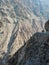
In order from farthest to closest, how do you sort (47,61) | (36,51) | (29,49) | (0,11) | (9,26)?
(0,11), (9,26), (29,49), (36,51), (47,61)

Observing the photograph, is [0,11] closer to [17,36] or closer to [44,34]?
[17,36]

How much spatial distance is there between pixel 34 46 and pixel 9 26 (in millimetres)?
100629

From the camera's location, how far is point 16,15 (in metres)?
152

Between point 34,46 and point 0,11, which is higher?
point 0,11

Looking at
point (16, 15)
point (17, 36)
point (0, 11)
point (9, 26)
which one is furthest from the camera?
point (16, 15)

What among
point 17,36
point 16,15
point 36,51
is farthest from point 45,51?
point 16,15

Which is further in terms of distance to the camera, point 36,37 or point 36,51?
point 36,37

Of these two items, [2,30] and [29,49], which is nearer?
[29,49]

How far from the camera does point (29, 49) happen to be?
22.5 meters

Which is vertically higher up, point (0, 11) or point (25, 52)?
point (0, 11)

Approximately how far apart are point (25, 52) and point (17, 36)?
296 ft

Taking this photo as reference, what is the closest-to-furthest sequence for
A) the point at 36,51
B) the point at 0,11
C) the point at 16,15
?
1. the point at 36,51
2. the point at 0,11
3. the point at 16,15

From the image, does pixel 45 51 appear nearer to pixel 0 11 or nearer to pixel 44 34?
pixel 44 34

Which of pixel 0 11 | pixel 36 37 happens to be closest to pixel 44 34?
pixel 36 37
